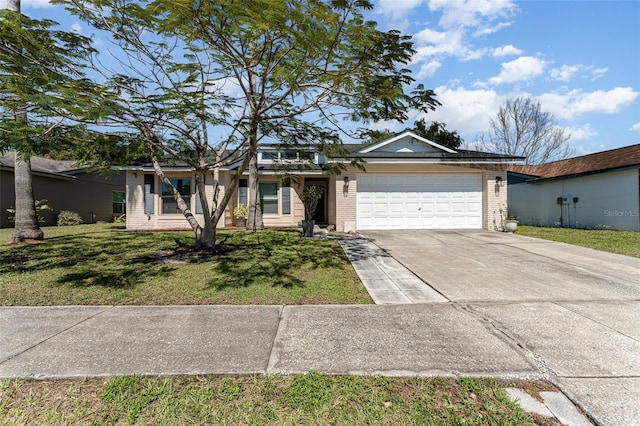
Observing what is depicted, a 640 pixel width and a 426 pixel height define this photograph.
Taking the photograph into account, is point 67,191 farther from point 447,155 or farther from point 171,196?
point 447,155

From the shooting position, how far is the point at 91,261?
7.80 m

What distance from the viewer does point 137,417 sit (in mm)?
2318

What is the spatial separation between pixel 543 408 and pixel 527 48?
1240 cm

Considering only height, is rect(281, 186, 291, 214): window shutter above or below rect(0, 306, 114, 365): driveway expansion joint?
above

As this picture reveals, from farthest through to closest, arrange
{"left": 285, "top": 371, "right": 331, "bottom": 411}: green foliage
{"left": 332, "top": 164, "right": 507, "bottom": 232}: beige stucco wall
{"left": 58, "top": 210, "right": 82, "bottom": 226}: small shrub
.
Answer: {"left": 58, "top": 210, "right": 82, "bottom": 226}: small shrub, {"left": 332, "top": 164, "right": 507, "bottom": 232}: beige stucco wall, {"left": 285, "top": 371, "right": 331, "bottom": 411}: green foliage

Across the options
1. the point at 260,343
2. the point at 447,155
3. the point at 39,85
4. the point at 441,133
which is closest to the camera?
the point at 260,343

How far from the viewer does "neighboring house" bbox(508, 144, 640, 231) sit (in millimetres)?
13461

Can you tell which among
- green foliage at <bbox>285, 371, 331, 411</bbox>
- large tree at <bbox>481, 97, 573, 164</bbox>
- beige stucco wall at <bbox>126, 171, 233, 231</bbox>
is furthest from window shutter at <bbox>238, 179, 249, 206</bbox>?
large tree at <bbox>481, 97, 573, 164</bbox>

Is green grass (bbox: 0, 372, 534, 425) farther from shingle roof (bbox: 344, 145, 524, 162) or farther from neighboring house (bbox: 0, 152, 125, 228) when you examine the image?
neighboring house (bbox: 0, 152, 125, 228)

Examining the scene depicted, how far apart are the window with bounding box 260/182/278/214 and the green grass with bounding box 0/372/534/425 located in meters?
13.7

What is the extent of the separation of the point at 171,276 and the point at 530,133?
3705 cm

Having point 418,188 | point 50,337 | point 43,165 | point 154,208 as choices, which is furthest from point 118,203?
point 50,337

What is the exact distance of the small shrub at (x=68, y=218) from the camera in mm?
17969

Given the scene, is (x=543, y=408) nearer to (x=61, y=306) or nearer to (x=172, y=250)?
(x=61, y=306)
